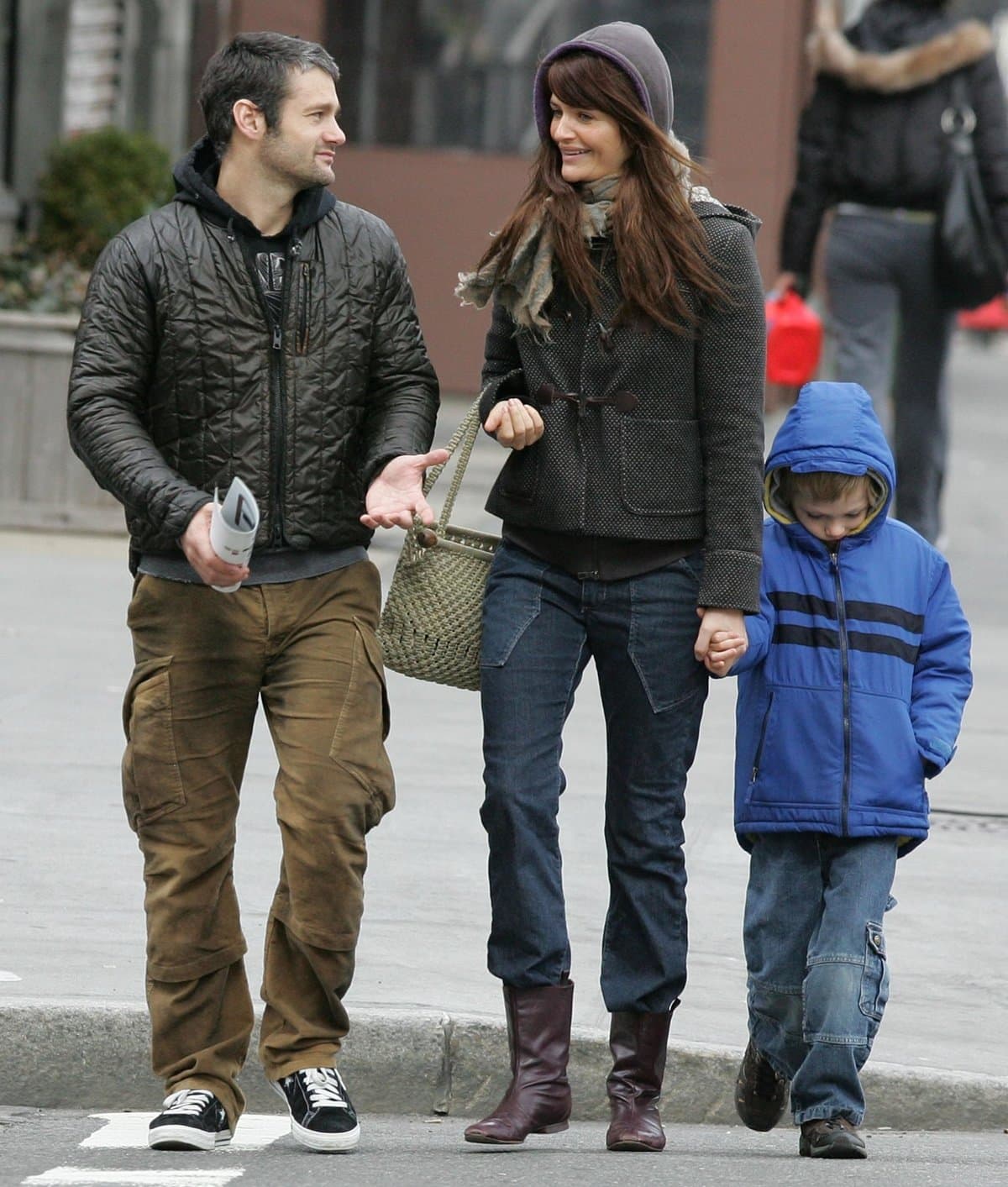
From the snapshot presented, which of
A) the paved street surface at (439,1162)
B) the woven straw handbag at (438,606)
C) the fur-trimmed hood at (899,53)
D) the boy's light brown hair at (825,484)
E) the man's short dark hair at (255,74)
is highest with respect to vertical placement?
the fur-trimmed hood at (899,53)

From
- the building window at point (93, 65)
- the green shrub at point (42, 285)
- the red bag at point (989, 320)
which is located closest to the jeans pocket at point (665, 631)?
the green shrub at point (42, 285)

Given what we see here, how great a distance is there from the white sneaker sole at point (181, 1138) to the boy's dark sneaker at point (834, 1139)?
1070 mm

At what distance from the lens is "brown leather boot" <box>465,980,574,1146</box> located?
4.19 m

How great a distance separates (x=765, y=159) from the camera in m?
17.6

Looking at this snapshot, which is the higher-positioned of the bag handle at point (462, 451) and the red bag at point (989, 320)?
the bag handle at point (462, 451)

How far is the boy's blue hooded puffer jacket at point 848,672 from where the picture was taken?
4293mm

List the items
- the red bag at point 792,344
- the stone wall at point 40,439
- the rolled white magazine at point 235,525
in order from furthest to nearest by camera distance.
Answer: the stone wall at point 40,439
the red bag at point 792,344
the rolled white magazine at point 235,525

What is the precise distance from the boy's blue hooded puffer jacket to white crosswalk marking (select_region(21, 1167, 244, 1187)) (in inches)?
44.6

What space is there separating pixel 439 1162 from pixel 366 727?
78 cm

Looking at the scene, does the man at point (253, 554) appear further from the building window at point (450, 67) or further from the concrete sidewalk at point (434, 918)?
the building window at point (450, 67)

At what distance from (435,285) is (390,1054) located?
13.7 m

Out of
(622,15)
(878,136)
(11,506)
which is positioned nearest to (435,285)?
(622,15)

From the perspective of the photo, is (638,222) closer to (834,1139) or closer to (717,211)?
Answer: (717,211)

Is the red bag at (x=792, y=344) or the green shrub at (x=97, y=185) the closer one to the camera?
the red bag at (x=792, y=344)
